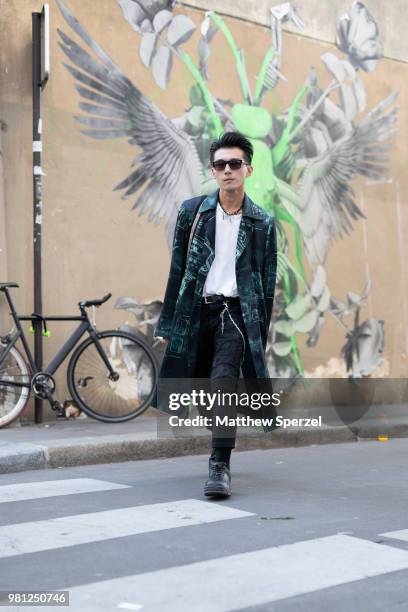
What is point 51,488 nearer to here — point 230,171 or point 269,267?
point 269,267

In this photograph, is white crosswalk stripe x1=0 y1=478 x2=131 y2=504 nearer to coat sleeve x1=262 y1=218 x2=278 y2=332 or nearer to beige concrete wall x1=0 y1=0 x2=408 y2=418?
coat sleeve x1=262 y1=218 x2=278 y2=332

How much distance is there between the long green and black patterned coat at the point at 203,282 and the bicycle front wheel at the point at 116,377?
102 inches

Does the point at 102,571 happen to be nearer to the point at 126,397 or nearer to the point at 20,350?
the point at 20,350

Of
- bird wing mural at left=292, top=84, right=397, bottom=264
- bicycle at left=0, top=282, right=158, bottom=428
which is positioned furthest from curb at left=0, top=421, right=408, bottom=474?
bird wing mural at left=292, top=84, right=397, bottom=264

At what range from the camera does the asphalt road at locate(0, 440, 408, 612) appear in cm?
332

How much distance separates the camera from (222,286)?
5.35 metres

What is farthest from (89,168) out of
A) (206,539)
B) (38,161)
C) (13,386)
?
(206,539)

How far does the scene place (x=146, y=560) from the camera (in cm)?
374

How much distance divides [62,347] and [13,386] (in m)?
A: 0.56

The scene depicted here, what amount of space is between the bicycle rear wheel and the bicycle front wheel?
39cm

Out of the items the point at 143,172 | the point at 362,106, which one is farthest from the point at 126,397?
the point at 362,106

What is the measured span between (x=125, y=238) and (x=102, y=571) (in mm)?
5430

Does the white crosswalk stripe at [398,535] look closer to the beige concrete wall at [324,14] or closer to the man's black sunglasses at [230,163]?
the man's black sunglasses at [230,163]

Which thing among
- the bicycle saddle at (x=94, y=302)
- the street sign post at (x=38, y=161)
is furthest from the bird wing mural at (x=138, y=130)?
the bicycle saddle at (x=94, y=302)
